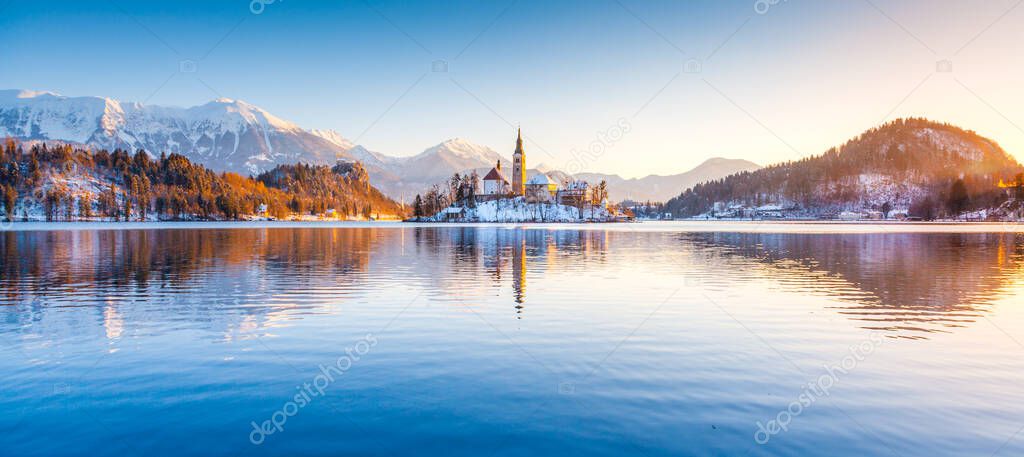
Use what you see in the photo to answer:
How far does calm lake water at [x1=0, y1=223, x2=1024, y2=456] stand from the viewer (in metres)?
10.2

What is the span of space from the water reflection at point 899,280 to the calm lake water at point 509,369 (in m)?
0.30

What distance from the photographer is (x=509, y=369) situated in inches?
582

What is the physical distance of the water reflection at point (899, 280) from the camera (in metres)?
22.5

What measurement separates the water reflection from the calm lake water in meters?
0.30

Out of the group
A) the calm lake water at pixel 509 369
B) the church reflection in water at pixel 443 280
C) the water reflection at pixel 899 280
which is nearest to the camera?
the calm lake water at pixel 509 369

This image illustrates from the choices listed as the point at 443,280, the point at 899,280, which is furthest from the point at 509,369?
the point at 899,280

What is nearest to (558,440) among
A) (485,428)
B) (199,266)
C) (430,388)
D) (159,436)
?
(485,428)

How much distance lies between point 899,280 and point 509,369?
3113cm

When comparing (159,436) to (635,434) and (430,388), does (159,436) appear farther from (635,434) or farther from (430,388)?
(635,434)

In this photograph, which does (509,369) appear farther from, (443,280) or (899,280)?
(899,280)

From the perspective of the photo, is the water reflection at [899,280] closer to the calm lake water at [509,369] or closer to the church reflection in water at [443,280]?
the church reflection in water at [443,280]

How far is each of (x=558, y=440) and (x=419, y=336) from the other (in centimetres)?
971

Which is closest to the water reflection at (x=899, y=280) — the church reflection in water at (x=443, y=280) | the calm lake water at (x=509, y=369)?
the church reflection in water at (x=443, y=280)

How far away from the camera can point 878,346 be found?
57.6ft
